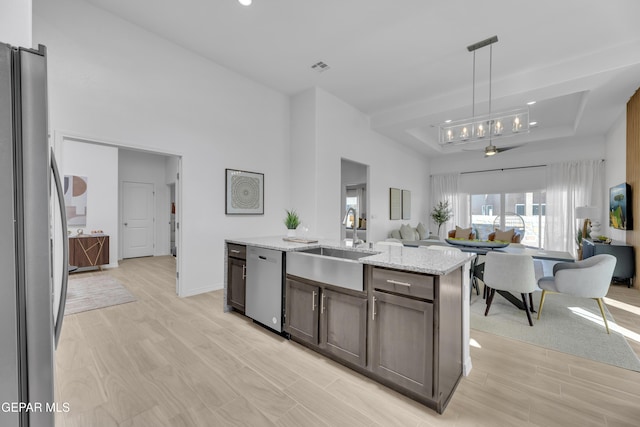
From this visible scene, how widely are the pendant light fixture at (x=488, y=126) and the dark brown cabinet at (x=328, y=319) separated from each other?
327 cm

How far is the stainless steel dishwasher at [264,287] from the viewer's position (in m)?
2.55

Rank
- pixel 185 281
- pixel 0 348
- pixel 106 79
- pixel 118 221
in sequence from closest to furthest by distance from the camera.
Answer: pixel 0 348, pixel 106 79, pixel 185 281, pixel 118 221

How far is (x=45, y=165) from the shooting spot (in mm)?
832

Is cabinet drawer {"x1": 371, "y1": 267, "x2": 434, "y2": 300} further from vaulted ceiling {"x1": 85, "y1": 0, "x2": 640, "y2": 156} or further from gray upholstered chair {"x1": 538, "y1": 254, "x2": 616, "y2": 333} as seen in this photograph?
vaulted ceiling {"x1": 85, "y1": 0, "x2": 640, "y2": 156}

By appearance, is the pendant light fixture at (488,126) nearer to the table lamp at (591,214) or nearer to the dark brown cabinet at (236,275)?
the table lamp at (591,214)

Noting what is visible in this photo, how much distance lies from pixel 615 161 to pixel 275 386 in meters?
7.60

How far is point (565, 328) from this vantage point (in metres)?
2.80

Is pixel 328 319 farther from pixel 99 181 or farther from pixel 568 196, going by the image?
pixel 568 196

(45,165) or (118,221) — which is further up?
(45,165)

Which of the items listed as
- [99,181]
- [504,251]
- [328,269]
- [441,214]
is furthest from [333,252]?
[441,214]

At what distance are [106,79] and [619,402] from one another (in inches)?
213

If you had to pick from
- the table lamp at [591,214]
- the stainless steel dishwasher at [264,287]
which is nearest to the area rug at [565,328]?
the stainless steel dishwasher at [264,287]

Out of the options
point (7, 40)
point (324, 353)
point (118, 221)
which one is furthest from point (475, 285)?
point (118, 221)

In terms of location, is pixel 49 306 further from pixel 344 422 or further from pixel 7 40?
pixel 344 422
